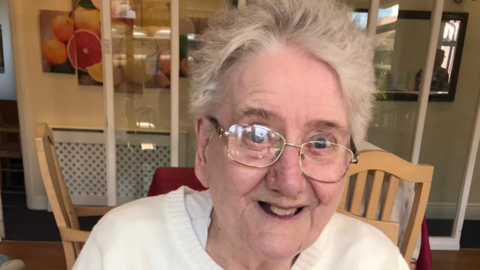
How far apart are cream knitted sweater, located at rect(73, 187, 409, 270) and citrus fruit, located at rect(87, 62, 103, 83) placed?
2860 millimetres

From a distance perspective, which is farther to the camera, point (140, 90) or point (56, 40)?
point (56, 40)

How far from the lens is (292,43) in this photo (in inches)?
28.3

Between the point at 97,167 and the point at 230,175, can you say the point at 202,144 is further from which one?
the point at 97,167

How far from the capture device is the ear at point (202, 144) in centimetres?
81

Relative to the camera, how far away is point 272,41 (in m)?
0.72

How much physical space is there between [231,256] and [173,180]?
3.34ft

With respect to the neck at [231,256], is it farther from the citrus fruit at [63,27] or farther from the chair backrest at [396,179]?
the citrus fruit at [63,27]

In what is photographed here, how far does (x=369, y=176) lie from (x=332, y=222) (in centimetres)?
85

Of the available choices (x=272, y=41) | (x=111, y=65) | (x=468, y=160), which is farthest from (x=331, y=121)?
(x=468, y=160)

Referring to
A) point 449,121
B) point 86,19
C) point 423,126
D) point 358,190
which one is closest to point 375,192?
point 358,190

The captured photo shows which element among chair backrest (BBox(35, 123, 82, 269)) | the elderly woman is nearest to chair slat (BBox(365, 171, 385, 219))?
the elderly woman

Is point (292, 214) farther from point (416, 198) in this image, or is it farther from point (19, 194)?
point (19, 194)

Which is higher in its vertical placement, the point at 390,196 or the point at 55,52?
the point at 55,52

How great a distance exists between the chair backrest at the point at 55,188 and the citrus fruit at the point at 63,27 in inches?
83.1
